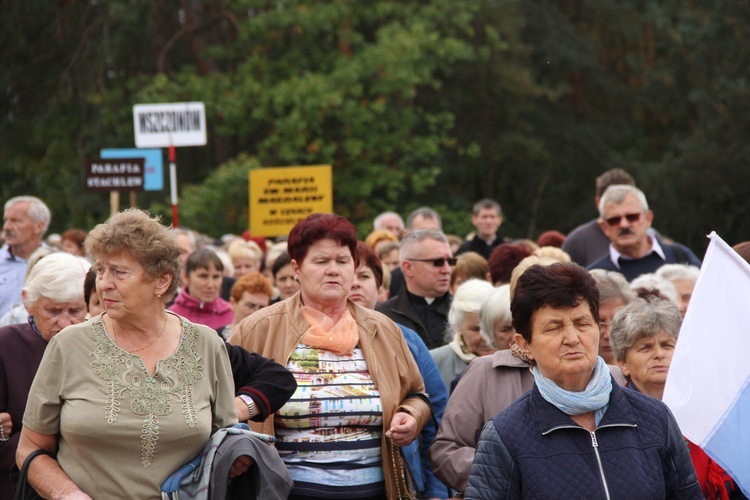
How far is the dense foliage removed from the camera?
911 inches

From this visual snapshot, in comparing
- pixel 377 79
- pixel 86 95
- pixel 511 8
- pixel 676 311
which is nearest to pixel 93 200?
pixel 86 95

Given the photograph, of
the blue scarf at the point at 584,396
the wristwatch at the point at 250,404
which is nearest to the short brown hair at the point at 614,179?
the wristwatch at the point at 250,404

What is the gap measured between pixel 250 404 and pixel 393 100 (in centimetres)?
2079

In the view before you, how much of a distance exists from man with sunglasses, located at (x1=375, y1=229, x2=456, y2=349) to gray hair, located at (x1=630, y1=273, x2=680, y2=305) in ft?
4.16

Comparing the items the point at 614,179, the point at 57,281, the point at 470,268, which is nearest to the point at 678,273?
the point at 470,268

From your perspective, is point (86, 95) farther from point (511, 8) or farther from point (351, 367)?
point (351, 367)

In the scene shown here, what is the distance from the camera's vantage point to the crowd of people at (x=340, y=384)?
3.98m

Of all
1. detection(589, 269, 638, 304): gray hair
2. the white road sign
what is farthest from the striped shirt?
the white road sign

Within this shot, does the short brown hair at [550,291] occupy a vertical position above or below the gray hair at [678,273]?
above

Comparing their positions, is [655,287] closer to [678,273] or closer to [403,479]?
[678,273]

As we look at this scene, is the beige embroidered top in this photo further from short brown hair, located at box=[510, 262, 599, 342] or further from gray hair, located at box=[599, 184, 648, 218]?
gray hair, located at box=[599, 184, 648, 218]

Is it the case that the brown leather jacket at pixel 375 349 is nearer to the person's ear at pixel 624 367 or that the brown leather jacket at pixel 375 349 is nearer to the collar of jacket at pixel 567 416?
the person's ear at pixel 624 367

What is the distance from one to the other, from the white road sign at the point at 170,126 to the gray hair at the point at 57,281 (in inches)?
332

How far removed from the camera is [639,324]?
544 cm
